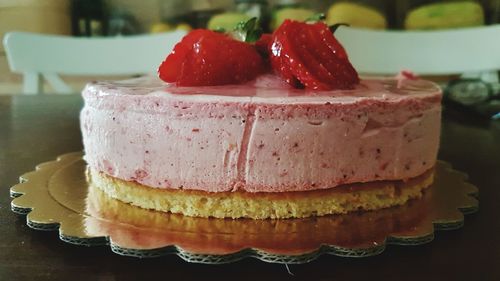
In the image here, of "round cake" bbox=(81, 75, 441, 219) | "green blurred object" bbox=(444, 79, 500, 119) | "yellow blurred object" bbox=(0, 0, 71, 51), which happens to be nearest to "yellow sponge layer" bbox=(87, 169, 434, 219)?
"round cake" bbox=(81, 75, 441, 219)

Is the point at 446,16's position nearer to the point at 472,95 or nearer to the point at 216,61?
the point at 472,95

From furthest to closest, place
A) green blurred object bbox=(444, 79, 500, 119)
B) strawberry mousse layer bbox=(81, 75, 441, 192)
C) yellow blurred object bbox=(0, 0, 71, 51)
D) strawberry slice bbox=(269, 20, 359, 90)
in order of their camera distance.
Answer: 1. yellow blurred object bbox=(0, 0, 71, 51)
2. green blurred object bbox=(444, 79, 500, 119)
3. strawberry slice bbox=(269, 20, 359, 90)
4. strawberry mousse layer bbox=(81, 75, 441, 192)

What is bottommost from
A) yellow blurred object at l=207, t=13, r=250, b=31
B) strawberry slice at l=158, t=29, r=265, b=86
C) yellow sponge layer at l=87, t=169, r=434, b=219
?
yellow sponge layer at l=87, t=169, r=434, b=219

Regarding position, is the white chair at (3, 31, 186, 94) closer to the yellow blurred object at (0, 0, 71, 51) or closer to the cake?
the yellow blurred object at (0, 0, 71, 51)

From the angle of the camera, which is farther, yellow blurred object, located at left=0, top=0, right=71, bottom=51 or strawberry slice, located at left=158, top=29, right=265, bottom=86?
yellow blurred object, located at left=0, top=0, right=71, bottom=51

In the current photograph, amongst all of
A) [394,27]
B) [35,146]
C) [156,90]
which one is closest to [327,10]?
[394,27]

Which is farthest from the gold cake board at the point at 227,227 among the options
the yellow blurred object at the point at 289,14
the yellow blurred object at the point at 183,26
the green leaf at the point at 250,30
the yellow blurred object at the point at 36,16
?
the yellow blurred object at the point at 36,16

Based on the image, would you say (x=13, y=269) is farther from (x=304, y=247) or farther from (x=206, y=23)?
(x=206, y=23)
